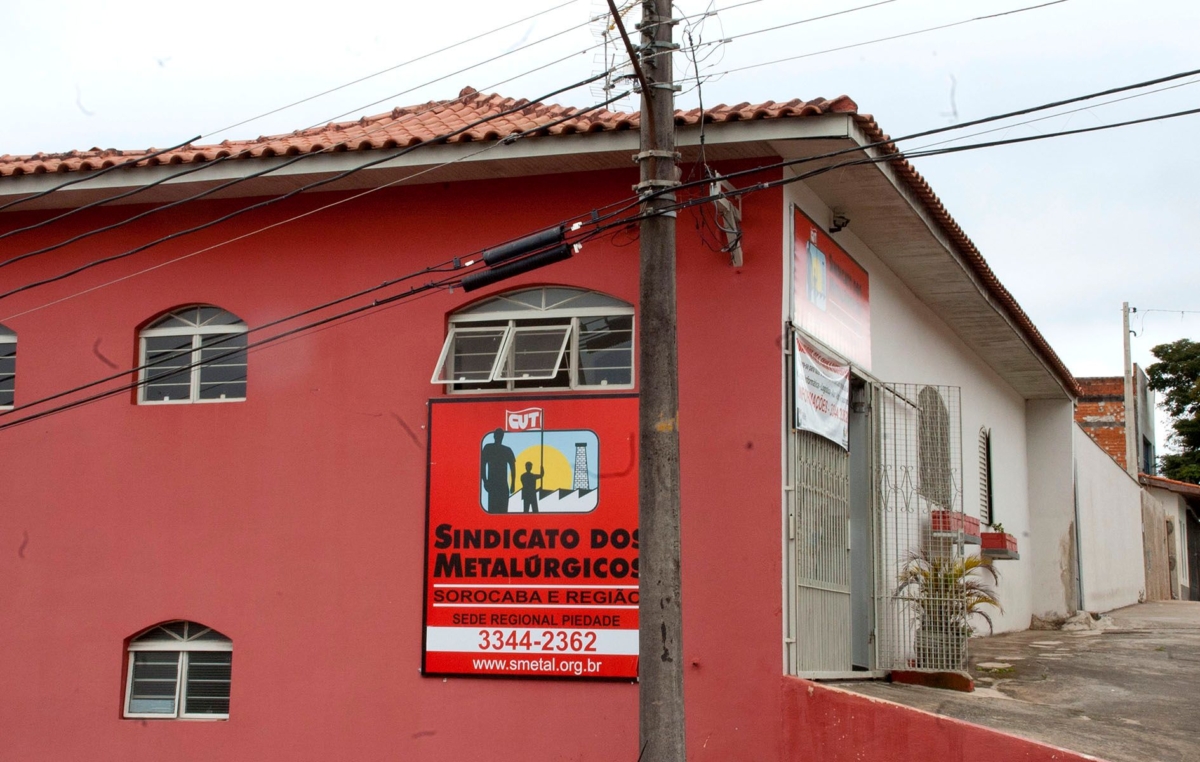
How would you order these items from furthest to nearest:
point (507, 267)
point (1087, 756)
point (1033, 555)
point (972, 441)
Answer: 1. point (1033, 555)
2. point (972, 441)
3. point (507, 267)
4. point (1087, 756)

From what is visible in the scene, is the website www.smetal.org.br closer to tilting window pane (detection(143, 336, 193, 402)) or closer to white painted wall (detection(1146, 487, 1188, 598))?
tilting window pane (detection(143, 336, 193, 402))

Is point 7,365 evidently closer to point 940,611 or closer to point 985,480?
point 940,611

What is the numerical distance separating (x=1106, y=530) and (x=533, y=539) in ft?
54.9

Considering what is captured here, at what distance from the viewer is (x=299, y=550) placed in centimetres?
1044

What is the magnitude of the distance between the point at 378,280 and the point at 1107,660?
8.71 meters

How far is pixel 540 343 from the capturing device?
10.3m

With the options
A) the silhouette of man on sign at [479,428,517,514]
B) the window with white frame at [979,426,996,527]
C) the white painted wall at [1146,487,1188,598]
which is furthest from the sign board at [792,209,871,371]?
the white painted wall at [1146,487,1188,598]

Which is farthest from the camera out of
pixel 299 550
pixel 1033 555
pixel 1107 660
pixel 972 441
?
pixel 1033 555

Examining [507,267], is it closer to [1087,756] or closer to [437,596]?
[437,596]

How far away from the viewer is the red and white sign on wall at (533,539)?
380 inches

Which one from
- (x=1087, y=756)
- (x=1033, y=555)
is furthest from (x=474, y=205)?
(x=1033, y=555)

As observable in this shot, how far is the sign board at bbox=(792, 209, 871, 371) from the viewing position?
401 inches

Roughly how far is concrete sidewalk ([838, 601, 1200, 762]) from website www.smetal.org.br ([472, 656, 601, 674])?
6.50 feet

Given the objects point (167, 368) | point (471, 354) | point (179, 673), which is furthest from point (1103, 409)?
point (179, 673)
